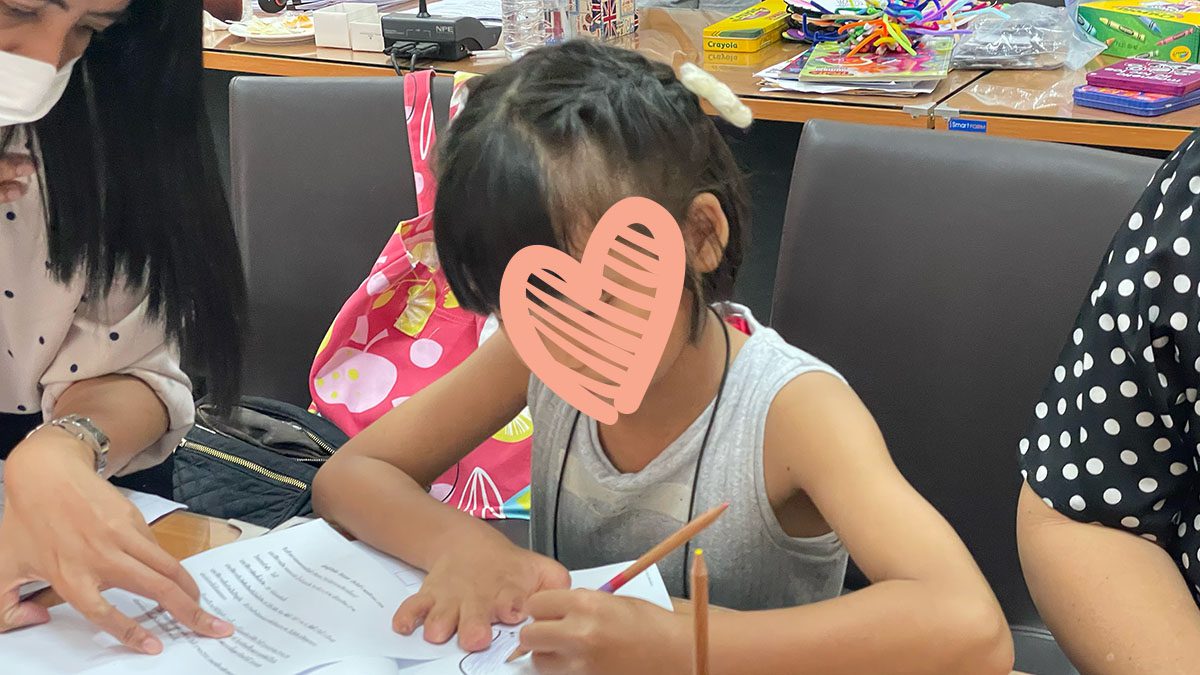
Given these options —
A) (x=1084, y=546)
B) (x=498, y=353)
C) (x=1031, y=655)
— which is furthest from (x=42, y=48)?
(x=1031, y=655)

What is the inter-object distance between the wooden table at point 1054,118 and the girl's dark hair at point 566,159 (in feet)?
3.46

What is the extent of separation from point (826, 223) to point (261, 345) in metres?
0.70

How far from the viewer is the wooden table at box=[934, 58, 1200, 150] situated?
1.57 meters

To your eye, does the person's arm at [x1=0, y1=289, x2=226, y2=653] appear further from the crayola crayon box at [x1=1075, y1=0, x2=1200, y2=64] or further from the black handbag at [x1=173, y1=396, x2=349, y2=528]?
the crayola crayon box at [x1=1075, y1=0, x2=1200, y2=64]

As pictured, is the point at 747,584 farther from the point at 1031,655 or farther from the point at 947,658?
the point at 1031,655

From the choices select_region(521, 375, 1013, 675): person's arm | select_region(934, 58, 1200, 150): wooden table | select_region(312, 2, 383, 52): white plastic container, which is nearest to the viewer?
select_region(521, 375, 1013, 675): person's arm

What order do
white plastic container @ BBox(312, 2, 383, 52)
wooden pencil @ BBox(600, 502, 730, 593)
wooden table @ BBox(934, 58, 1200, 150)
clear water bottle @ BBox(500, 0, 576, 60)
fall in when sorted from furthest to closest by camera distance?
white plastic container @ BBox(312, 2, 383, 52) → clear water bottle @ BBox(500, 0, 576, 60) → wooden table @ BBox(934, 58, 1200, 150) → wooden pencil @ BBox(600, 502, 730, 593)

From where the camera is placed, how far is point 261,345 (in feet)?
4.52

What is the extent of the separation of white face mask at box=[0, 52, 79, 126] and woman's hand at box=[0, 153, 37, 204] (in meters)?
0.14

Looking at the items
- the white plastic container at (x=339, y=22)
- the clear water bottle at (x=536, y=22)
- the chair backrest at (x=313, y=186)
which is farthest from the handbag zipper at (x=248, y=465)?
the white plastic container at (x=339, y=22)

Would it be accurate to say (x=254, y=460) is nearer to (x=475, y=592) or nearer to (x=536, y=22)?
(x=475, y=592)

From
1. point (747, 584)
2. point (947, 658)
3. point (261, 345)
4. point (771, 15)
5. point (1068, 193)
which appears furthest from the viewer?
point (771, 15)

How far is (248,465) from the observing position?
109 cm

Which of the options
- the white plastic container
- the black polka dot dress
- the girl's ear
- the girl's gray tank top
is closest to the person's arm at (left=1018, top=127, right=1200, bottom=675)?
the black polka dot dress
